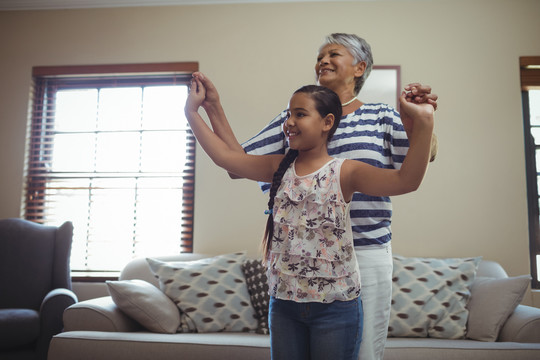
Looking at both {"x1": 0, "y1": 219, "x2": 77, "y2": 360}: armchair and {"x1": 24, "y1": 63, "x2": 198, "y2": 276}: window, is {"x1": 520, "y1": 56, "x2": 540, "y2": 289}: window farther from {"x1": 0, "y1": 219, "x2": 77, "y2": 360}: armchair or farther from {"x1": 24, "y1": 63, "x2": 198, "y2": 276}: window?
{"x1": 0, "y1": 219, "x2": 77, "y2": 360}: armchair

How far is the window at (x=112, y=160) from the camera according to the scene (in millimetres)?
3350

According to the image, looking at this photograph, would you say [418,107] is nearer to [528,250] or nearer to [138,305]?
[138,305]

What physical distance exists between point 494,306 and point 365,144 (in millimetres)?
1684

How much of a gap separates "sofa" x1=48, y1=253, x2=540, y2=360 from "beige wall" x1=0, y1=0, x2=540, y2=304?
1.39 ft

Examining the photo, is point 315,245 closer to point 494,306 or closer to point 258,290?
point 258,290

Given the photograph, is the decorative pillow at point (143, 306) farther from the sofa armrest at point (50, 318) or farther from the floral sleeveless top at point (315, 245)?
the floral sleeveless top at point (315, 245)

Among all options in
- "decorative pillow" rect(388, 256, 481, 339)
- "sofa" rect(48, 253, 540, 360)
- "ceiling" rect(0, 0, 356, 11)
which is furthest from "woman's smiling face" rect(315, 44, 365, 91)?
"ceiling" rect(0, 0, 356, 11)

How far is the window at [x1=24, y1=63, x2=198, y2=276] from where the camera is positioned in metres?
3.35

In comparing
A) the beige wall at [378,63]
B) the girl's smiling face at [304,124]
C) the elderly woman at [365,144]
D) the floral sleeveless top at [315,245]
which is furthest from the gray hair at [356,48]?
the beige wall at [378,63]

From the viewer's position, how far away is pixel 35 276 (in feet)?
9.61

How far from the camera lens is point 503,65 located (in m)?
3.16

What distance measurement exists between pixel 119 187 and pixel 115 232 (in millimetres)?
334

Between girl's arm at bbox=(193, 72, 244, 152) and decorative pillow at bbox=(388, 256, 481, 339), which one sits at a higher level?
girl's arm at bbox=(193, 72, 244, 152)

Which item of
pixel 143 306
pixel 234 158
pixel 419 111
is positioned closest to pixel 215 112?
pixel 234 158
